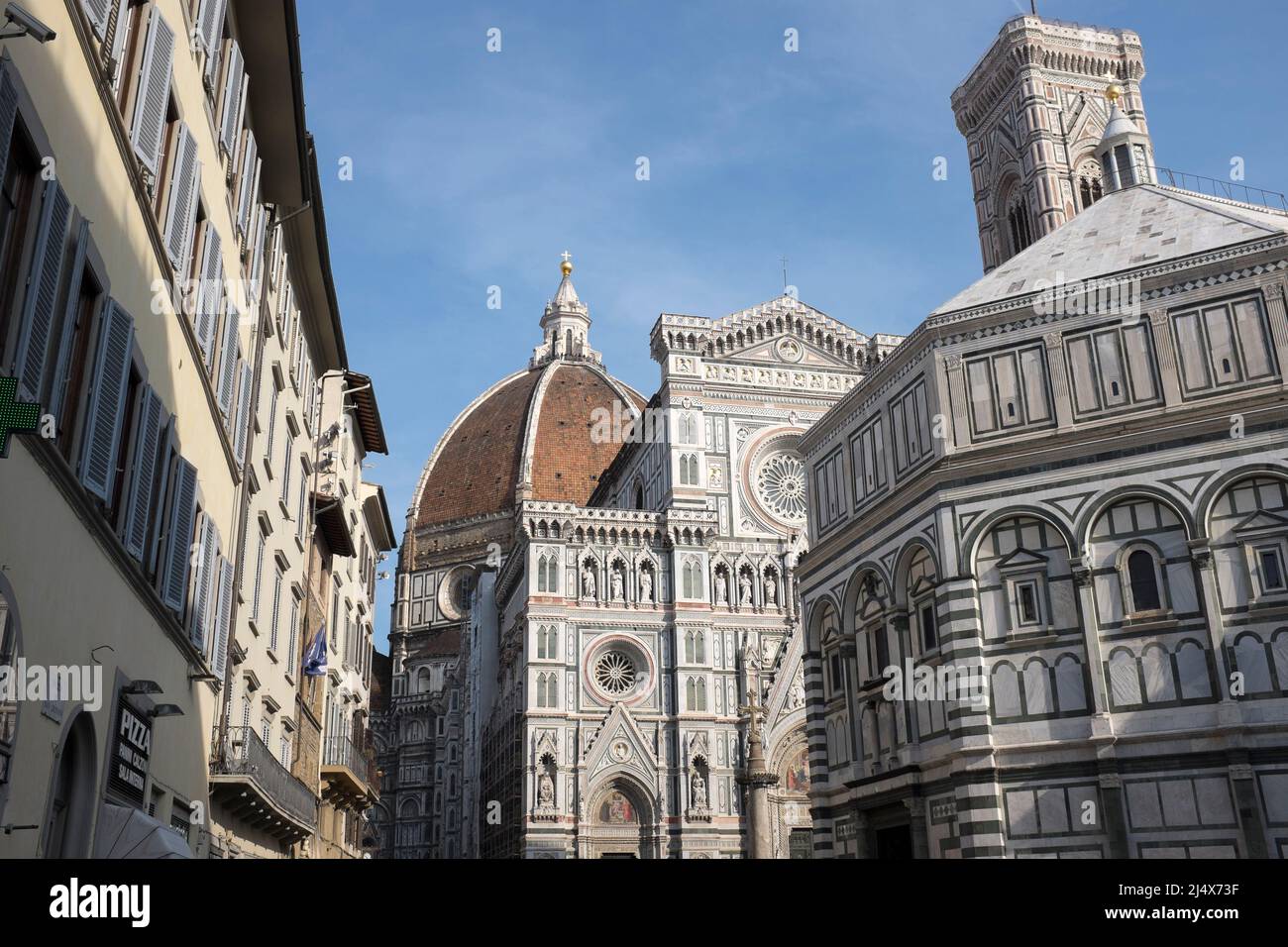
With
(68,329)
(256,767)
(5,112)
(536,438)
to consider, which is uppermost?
(536,438)

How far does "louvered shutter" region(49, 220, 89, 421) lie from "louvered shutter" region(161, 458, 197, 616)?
162 inches

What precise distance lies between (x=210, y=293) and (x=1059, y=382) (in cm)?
1596

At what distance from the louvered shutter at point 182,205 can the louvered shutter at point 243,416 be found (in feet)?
15.0

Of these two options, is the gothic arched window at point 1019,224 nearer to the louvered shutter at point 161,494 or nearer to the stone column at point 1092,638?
the stone column at point 1092,638

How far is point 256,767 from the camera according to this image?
19.5 metres

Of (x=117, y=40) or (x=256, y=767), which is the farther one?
(x=256, y=767)

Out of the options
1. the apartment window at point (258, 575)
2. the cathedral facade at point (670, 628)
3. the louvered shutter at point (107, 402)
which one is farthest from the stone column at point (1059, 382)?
the cathedral facade at point (670, 628)

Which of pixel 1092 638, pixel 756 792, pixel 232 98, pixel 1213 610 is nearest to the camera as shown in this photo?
pixel 232 98

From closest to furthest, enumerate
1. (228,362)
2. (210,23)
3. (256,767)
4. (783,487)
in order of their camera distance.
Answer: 1. (210,23)
2. (228,362)
3. (256,767)
4. (783,487)

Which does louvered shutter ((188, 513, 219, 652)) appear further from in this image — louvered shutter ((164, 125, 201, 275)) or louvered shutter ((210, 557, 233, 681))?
louvered shutter ((164, 125, 201, 275))

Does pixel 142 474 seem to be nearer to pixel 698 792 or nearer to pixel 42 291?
pixel 42 291

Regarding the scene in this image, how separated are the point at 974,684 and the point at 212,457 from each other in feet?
45.9

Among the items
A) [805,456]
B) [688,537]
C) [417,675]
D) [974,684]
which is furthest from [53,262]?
[417,675]

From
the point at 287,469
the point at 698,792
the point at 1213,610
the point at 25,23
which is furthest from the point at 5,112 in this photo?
the point at 698,792
